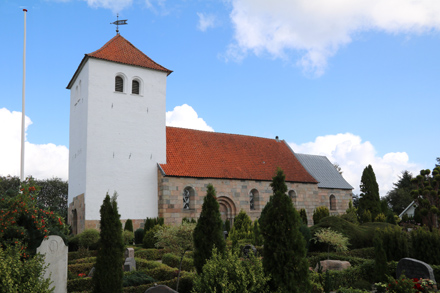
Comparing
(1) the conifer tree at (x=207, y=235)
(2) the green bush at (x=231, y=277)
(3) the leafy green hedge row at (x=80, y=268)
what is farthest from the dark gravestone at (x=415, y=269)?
(3) the leafy green hedge row at (x=80, y=268)

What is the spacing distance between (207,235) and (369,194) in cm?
1968

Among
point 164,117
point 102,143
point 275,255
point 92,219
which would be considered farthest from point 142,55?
point 275,255

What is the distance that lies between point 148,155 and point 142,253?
7464 millimetres

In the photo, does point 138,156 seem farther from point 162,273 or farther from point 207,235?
point 207,235

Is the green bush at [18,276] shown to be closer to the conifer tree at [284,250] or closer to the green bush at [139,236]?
the conifer tree at [284,250]

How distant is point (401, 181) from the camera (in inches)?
1802

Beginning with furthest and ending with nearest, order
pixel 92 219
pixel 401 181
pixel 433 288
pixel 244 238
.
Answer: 1. pixel 401 181
2. pixel 92 219
3. pixel 244 238
4. pixel 433 288

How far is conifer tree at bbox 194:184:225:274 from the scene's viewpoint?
8711 millimetres

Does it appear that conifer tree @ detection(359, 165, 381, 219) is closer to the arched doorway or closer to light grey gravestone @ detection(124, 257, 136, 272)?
the arched doorway

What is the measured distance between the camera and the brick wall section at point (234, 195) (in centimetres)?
2033

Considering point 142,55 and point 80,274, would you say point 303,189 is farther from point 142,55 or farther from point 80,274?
point 80,274

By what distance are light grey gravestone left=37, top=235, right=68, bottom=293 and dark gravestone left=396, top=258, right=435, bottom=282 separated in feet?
24.0

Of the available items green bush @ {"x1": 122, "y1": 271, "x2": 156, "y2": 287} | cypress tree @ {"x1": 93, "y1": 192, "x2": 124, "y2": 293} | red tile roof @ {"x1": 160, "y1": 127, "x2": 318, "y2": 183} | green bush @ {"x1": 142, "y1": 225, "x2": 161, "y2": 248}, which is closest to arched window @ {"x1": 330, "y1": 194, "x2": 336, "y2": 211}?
red tile roof @ {"x1": 160, "y1": 127, "x2": 318, "y2": 183}

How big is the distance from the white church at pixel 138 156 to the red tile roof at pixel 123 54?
5 cm
